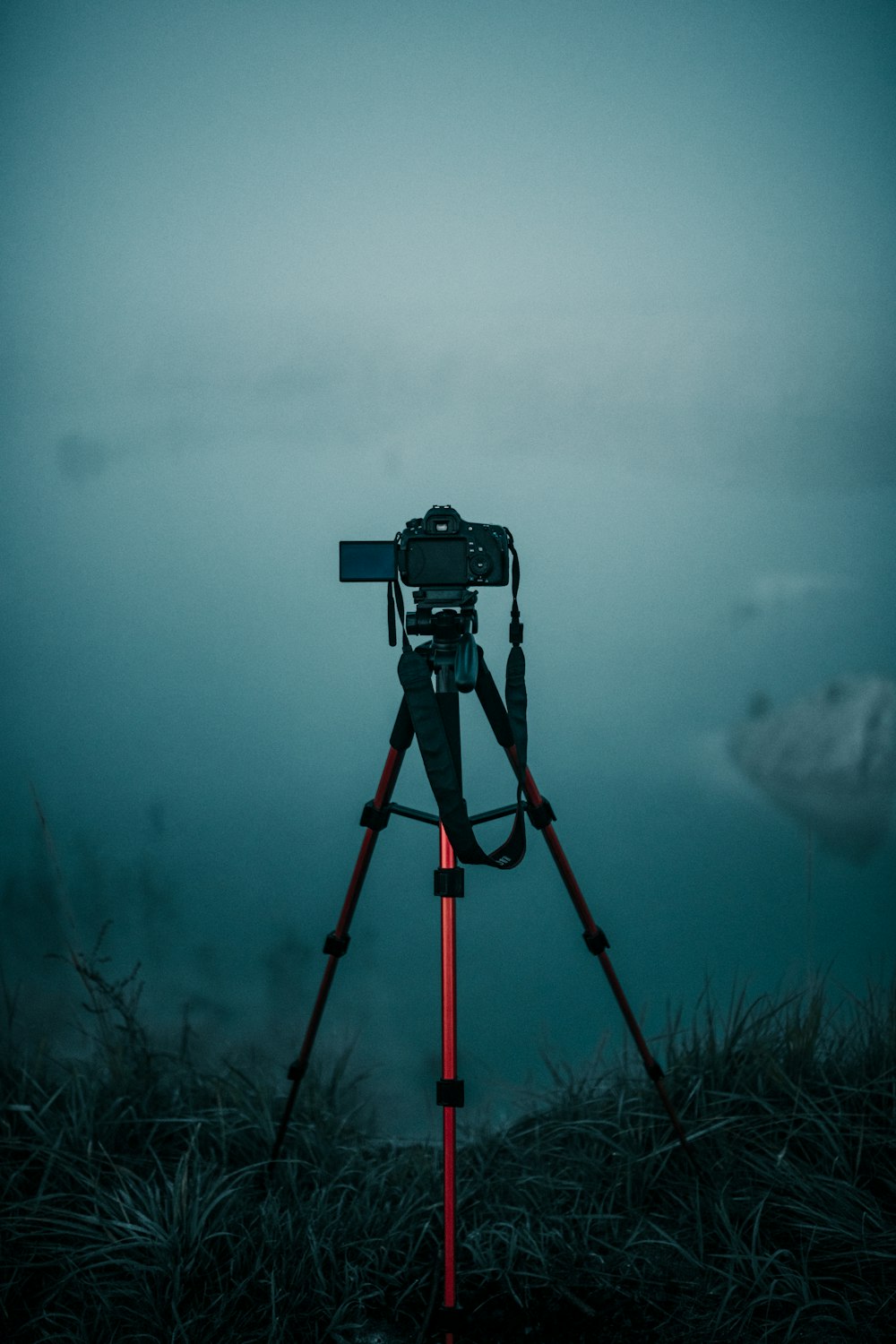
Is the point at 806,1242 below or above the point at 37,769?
below

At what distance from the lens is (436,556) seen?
1.70m

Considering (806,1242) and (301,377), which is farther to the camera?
(301,377)

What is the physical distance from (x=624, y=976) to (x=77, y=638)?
1.80 metres

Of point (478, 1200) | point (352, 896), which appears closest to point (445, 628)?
point (352, 896)

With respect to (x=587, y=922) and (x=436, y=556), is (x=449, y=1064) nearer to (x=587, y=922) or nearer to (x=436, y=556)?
(x=587, y=922)

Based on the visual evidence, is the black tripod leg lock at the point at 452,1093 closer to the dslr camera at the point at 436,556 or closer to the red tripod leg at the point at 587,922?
the red tripod leg at the point at 587,922

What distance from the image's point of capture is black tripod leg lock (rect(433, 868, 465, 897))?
164 centimetres

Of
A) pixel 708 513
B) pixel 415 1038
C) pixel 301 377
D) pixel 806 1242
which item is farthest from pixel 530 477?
pixel 806 1242

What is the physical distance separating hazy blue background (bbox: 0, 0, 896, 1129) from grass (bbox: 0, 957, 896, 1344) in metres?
0.20

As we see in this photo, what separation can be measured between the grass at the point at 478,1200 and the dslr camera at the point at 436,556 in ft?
4.46

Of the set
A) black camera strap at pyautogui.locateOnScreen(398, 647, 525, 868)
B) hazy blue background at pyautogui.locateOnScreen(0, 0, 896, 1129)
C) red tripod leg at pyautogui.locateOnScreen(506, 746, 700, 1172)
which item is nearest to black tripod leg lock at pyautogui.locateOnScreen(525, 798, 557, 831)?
red tripod leg at pyautogui.locateOnScreen(506, 746, 700, 1172)

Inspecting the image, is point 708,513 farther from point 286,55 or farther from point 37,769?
point 37,769

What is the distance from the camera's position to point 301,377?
245cm

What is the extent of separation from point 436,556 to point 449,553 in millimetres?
24
